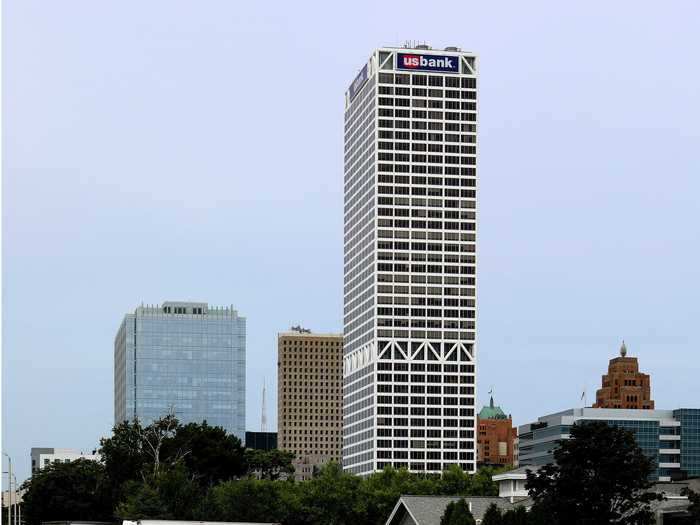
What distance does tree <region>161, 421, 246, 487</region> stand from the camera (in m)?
166

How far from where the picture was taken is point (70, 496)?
561ft

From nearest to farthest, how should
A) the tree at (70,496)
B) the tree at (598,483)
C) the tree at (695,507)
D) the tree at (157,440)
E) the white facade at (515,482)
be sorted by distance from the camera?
the tree at (695,507), the tree at (598,483), the white facade at (515,482), the tree at (157,440), the tree at (70,496)

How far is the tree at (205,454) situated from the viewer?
166 meters

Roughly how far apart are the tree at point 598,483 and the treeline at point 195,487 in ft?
177

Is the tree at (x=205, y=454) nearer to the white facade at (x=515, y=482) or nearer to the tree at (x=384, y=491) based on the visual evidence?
the tree at (x=384, y=491)

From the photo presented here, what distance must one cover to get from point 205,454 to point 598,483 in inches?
3513

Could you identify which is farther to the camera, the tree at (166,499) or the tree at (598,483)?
the tree at (166,499)

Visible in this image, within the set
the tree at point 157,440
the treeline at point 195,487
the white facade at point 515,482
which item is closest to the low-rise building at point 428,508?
the white facade at point 515,482

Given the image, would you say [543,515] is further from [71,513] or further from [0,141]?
[71,513]

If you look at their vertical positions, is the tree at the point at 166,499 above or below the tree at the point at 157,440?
below

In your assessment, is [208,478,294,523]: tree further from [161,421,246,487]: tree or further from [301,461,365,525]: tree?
[161,421,246,487]: tree

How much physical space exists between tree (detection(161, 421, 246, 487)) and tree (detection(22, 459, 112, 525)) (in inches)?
373

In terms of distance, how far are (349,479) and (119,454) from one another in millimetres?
26721

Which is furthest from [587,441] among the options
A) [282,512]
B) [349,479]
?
[349,479]
